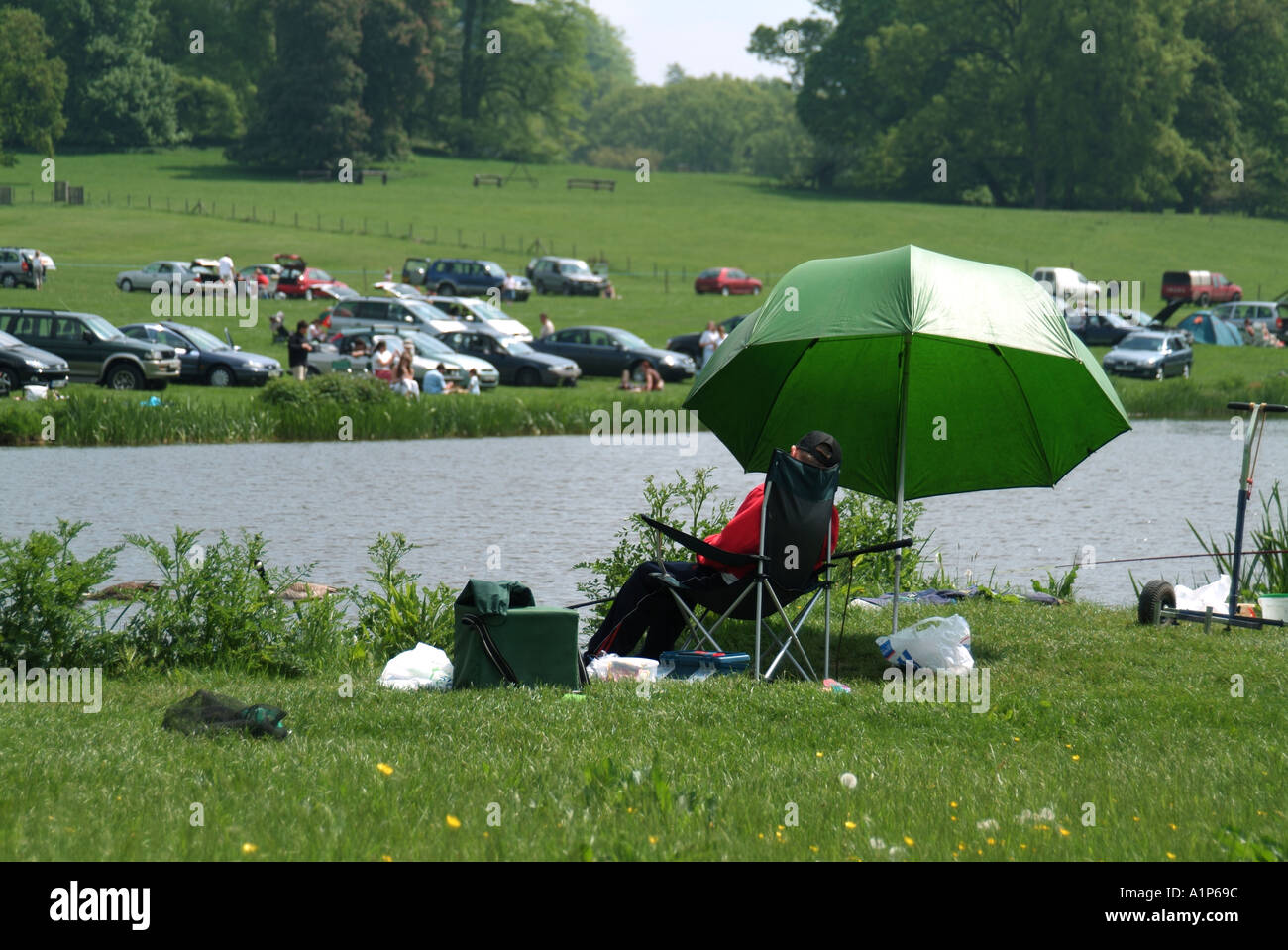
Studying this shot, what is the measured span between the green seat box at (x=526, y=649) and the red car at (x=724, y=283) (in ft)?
173

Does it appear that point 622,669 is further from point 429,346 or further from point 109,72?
point 109,72

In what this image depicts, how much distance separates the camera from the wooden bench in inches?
3890

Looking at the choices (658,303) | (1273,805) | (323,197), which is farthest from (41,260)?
(1273,805)

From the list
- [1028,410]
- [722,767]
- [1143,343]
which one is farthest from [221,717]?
Answer: [1143,343]

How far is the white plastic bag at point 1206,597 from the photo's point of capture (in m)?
11.0

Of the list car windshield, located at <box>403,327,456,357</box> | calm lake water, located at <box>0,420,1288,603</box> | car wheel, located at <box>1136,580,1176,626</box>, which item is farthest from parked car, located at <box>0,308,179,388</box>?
car wheel, located at <box>1136,580,1176,626</box>

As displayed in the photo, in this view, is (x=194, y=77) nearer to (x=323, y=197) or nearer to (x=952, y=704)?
(x=323, y=197)

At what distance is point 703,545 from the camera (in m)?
8.43

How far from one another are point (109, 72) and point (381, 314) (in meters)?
66.1

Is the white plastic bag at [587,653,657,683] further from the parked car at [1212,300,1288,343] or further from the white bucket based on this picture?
the parked car at [1212,300,1288,343]

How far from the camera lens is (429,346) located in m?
35.4

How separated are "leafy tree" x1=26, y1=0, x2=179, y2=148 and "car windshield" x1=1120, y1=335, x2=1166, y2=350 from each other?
74.8m

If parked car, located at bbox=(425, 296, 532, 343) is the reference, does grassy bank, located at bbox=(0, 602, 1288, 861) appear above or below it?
above

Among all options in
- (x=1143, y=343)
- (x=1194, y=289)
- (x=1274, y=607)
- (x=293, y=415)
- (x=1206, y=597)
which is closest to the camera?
(x=1274, y=607)
